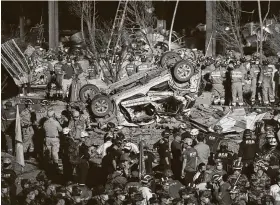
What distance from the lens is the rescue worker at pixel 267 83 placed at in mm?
19297

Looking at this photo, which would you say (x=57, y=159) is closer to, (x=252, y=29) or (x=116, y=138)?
(x=116, y=138)

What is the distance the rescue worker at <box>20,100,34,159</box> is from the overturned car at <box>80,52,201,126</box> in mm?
1815

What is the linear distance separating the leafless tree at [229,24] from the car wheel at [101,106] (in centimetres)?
1258

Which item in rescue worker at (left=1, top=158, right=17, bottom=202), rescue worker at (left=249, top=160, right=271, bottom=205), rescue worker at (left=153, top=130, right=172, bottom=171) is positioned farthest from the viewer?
rescue worker at (left=153, top=130, right=172, bottom=171)

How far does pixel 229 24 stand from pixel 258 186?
19.7 metres

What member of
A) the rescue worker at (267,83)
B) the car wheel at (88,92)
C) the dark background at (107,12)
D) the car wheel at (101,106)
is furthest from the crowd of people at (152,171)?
the dark background at (107,12)

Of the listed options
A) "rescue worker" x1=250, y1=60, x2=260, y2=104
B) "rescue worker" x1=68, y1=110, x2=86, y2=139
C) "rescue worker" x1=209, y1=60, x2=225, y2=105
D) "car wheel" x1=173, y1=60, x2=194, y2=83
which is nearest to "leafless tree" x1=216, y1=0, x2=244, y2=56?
"rescue worker" x1=209, y1=60, x2=225, y2=105

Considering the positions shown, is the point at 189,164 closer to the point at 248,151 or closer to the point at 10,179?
the point at 248,151

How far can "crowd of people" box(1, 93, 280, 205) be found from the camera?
10992mm

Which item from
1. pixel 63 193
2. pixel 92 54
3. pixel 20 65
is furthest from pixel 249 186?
pixel 92 54

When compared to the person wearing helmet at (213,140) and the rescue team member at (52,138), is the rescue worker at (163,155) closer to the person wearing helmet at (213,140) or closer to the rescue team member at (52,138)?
the person wearing helmet at (213,140)

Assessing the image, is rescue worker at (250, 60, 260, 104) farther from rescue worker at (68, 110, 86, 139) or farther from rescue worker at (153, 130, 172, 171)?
rescue worker at (153, 130, 172, 171)

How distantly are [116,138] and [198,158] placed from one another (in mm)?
2128

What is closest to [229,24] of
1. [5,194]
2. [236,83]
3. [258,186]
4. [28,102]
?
[236,83]
